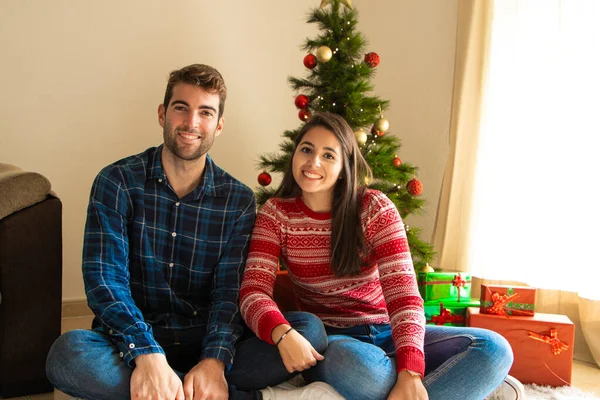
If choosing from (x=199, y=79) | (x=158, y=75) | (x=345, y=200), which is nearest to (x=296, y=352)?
(x=345, y=200)

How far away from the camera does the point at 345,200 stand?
1660mm

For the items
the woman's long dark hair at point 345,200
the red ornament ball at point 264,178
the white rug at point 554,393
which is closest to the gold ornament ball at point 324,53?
the red ornament ball at point 264,178

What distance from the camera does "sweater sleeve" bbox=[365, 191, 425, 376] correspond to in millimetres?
1432

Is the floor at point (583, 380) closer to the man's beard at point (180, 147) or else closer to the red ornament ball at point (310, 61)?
the man's beard at point (180, 147)

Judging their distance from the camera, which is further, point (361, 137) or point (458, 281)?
point (361, 137)

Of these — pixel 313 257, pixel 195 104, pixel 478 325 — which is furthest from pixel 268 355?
pixel 478 325

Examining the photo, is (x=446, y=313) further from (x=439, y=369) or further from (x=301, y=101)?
(x=301, y=101)

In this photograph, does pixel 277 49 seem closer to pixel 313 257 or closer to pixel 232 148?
pixel 232 148

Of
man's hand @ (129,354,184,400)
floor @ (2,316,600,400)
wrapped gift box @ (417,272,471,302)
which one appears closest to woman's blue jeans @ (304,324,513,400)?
man's hand @ (129,354,184,400)

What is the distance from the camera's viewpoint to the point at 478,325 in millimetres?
2027

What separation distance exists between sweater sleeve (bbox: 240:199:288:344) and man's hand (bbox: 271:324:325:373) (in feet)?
0.17

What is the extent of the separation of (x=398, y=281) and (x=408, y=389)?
0.92ft

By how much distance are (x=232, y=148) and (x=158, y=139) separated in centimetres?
39

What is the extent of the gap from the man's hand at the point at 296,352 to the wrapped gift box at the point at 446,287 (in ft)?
A: 2.62
